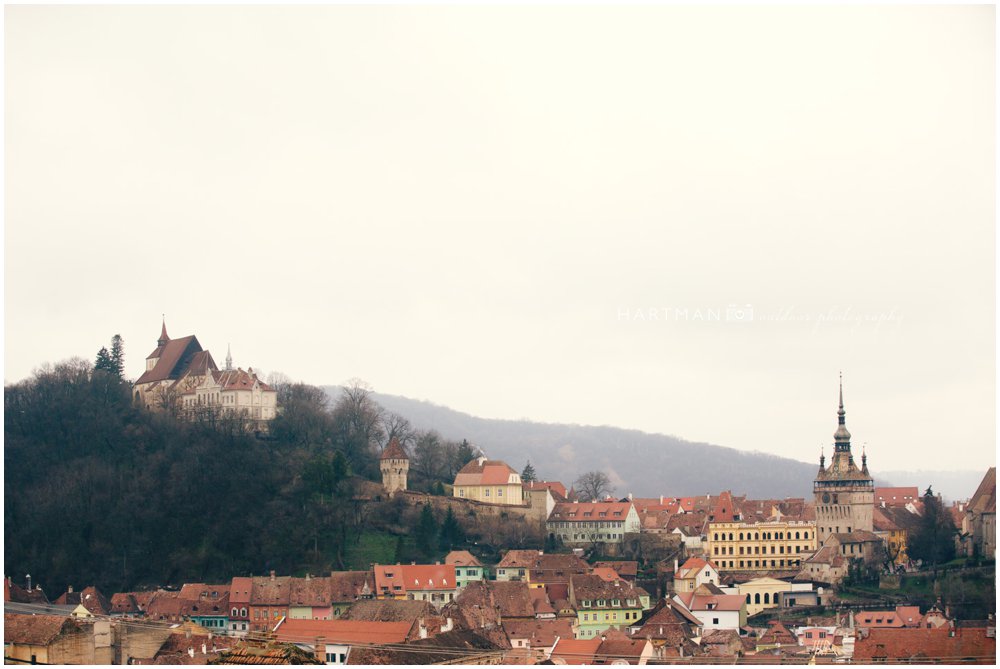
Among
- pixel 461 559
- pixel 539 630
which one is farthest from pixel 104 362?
pixel 539 630

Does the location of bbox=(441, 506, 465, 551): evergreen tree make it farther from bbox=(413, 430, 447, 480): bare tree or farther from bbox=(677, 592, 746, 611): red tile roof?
bbox=(677, 592, 746, 611): red tile roof

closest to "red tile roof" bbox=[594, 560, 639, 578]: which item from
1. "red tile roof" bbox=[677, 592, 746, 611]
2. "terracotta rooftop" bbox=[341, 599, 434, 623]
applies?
"red tile roof" bbox=[677, 592, 746, 611]

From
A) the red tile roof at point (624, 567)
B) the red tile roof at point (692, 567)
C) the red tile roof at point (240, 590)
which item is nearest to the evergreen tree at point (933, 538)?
the red tile roof at point (692, 567)

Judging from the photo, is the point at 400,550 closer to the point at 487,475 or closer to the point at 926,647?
the point at 487,475

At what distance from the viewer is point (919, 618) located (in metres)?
46.9

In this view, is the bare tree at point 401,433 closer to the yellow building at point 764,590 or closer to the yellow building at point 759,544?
the yellow building at point 759,544

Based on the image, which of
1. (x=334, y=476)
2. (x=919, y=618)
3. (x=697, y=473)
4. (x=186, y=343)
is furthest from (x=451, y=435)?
(x=919, y=618)

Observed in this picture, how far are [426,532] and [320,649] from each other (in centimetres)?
1641

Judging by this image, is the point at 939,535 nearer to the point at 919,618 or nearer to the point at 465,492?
the point at 919,618

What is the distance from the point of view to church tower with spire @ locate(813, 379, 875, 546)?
59219 millimetres

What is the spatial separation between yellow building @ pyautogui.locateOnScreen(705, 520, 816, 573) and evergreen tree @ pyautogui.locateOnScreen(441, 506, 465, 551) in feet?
28.9

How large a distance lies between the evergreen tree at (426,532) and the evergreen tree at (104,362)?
46.0 ft

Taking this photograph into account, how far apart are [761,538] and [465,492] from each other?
1075 cm

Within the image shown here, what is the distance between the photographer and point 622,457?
103375 mm
